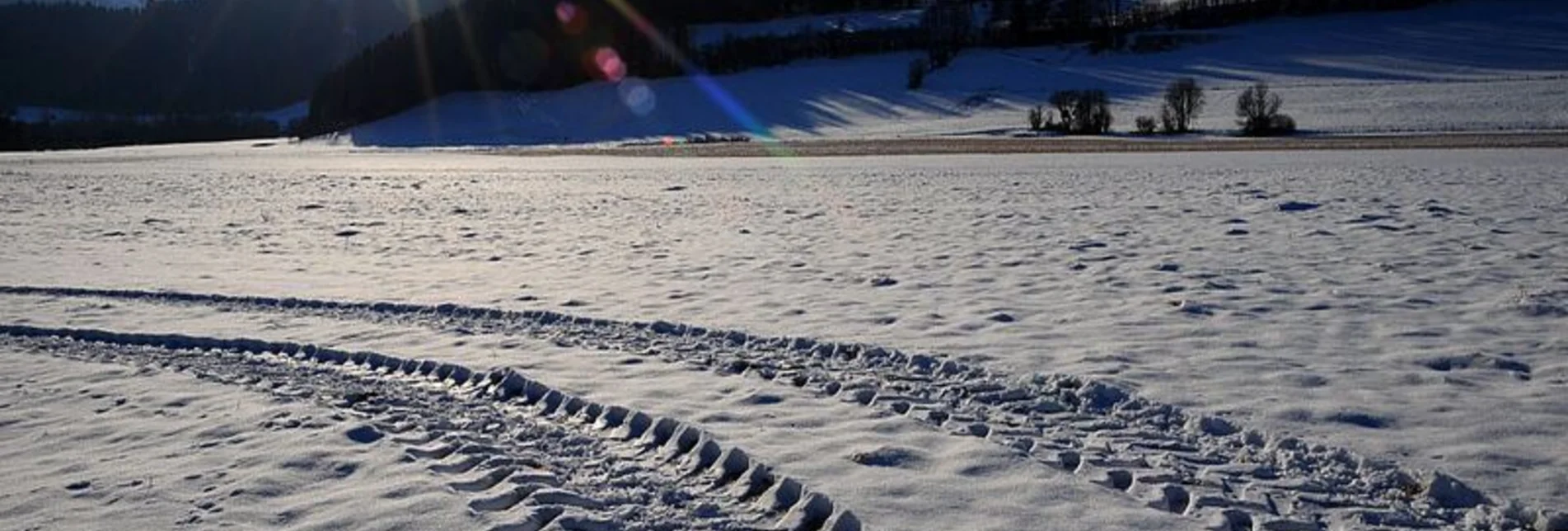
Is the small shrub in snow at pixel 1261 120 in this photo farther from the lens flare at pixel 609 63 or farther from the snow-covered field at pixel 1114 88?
the lens flare at pixel 609 63

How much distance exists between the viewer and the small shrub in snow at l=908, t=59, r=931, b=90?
92375mm

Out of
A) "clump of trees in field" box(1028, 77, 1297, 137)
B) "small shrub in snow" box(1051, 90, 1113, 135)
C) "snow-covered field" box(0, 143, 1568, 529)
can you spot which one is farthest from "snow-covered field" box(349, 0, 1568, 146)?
"snow-covered field" box(0, 143, 1568, 529)

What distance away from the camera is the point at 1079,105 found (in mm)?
60906

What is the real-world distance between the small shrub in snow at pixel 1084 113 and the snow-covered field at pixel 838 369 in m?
42.4

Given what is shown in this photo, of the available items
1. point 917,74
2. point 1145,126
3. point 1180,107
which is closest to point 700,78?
point 917,74

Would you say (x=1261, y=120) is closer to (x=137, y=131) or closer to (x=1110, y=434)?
(x=1110, y=434)

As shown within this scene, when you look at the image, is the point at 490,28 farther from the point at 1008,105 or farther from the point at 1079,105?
the point at 1079,105

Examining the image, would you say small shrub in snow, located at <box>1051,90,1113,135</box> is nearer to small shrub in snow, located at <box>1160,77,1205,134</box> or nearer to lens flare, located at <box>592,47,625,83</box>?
small shrub in snow, located at <box>1160,77,1205,134</box>

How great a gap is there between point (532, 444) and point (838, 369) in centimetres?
259

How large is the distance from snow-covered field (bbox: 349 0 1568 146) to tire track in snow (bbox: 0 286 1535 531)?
54943 millimetres

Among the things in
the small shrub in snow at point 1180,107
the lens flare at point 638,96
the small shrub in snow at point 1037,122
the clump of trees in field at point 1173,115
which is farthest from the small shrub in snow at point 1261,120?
the lens flare at point 638,96

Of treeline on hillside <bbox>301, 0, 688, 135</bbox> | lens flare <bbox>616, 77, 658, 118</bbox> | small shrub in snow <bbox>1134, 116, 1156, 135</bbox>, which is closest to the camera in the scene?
small shrub in snow <bbox>1134, 116, 1156, 135</bbox>

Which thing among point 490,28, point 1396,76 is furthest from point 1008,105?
point 490,28

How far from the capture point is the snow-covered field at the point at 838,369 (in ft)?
17.6
